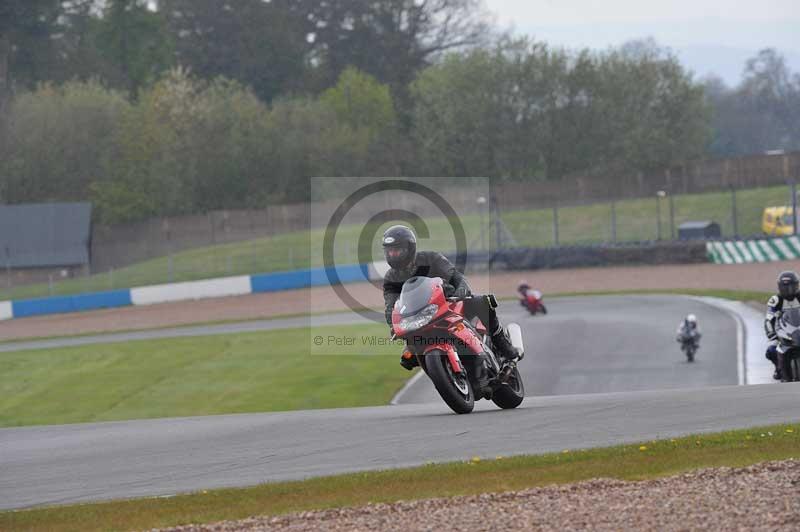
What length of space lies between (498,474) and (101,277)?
1859 inches

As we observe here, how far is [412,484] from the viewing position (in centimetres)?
878

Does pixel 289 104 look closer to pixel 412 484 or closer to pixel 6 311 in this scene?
pixel 6 311

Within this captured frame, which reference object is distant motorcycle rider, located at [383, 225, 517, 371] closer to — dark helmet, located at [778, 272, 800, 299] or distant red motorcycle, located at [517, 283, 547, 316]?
dark helmet, located at [778, 272, 800, 299]

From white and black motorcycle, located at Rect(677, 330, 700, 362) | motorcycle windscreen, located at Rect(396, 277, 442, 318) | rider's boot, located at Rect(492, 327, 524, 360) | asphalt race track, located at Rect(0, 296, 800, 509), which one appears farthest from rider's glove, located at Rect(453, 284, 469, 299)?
white and black motorcycle, located at Rect(677, 330, 700, 362)

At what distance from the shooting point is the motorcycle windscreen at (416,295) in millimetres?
11477

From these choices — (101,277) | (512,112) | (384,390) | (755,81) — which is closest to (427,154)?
(512,112)

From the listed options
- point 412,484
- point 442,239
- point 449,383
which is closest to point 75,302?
point 442,239

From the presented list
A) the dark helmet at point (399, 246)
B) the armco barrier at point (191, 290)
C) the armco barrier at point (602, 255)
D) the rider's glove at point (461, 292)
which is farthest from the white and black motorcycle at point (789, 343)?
the armco barrier at point (191, 290)

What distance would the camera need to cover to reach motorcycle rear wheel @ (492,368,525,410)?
12.9m

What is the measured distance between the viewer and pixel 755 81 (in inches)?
6024

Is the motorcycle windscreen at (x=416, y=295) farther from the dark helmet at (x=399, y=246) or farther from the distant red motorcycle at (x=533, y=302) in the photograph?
the distant red motorcycle at (x=533, y=302)

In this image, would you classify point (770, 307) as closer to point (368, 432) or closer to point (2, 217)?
point (368, 432)

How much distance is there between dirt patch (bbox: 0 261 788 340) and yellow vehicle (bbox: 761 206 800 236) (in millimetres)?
5051

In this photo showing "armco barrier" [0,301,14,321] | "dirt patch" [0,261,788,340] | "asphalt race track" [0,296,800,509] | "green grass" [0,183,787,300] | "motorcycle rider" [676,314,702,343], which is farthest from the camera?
"green grass" [0,183,787,300]
